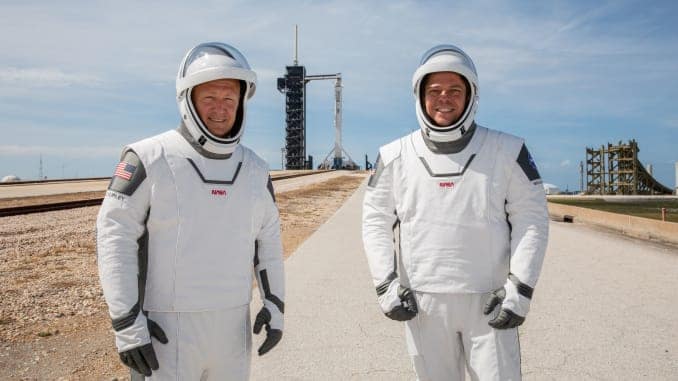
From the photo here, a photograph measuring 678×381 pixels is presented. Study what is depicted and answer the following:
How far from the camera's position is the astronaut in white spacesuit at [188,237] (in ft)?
7.06

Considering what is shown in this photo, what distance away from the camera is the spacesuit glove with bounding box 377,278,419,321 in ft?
8.38

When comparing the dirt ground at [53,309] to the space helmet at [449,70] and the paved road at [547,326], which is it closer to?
the paved road at [547,326]

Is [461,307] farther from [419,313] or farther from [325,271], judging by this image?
[325,271]

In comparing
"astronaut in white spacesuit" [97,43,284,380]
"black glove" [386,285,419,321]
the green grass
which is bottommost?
the green grass

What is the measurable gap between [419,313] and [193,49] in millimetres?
1862

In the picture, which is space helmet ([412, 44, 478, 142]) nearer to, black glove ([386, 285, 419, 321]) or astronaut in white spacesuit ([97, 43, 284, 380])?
black glove ([386, 285, 419, 321])

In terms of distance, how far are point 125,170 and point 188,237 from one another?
0.42 m

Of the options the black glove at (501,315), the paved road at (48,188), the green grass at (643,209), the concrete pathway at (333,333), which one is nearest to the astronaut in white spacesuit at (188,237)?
the black glove at (501,315)

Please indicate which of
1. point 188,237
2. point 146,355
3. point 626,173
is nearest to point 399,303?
point 188,237

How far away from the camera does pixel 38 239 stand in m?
10.3

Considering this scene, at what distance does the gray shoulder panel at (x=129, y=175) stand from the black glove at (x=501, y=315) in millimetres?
1816

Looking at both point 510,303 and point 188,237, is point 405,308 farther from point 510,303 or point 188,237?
point 188,237

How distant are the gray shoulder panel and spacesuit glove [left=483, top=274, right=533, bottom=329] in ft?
5.98

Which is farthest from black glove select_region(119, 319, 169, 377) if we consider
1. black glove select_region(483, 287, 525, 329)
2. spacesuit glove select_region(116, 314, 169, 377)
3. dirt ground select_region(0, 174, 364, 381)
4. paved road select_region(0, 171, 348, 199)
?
paved road select_region(0, 171, 348, 199)
